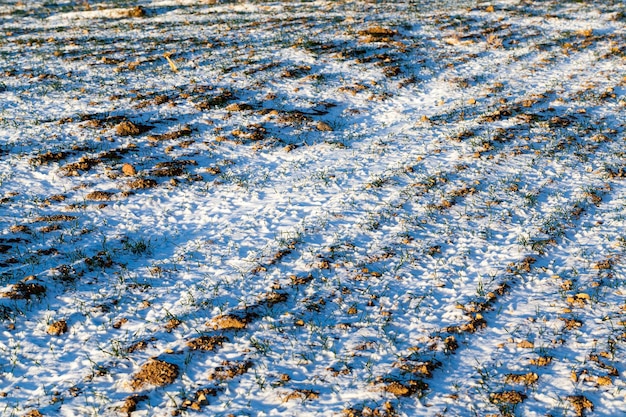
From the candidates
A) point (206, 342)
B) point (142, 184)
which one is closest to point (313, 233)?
point (206, 342)

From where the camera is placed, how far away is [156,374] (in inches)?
203

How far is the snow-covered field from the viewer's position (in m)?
5.12

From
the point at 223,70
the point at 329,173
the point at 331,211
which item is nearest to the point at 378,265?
the point at 331,211

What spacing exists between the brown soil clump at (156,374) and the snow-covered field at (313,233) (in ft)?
0.07

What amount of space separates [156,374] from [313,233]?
3.06 meters

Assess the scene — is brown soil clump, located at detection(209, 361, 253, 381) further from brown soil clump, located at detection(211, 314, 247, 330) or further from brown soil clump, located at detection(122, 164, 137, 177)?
brown soil clump, located at detection(122, 164, 137, 177)

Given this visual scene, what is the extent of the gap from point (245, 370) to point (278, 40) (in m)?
13.0

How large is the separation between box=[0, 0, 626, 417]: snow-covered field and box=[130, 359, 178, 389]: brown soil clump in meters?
0.02

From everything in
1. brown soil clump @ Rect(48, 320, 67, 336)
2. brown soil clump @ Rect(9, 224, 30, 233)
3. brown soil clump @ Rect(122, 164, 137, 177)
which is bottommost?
brown soil clump @ Rect(48, 320, 67, 336)

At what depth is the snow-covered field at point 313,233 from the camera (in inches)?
202

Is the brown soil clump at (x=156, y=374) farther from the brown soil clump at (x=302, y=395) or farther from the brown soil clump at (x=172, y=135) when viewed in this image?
the brown soil clump at (x=172, y=135)

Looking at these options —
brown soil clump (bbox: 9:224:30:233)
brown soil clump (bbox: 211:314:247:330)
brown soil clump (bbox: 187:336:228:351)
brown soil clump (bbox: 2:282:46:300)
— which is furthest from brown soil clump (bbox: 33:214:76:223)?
brown soil clump (bbox: 187:336:228:351)

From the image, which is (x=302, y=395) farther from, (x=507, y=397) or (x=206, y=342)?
(x=507, y=397)

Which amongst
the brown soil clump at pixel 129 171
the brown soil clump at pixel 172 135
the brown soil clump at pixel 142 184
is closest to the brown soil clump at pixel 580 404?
the brown soil clump at pixel 142 184
